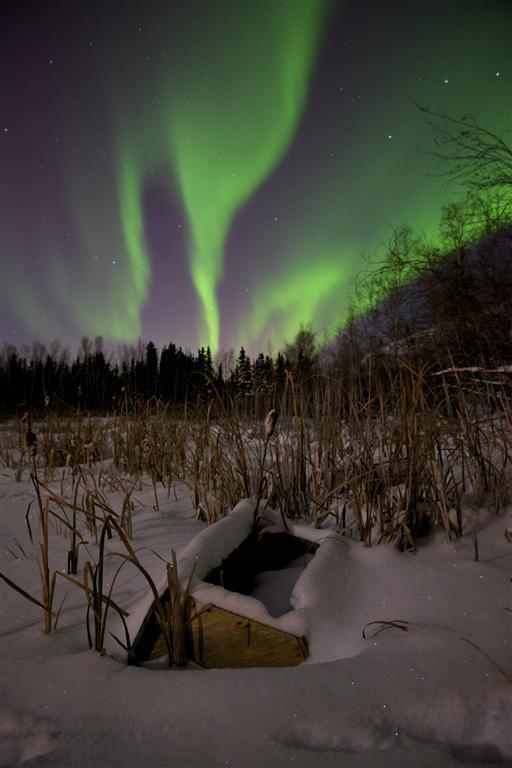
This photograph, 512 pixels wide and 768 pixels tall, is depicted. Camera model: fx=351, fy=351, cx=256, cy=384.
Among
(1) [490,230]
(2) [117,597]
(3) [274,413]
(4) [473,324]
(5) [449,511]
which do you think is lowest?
(2) [117,597]

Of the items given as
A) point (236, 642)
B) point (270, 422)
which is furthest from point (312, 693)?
point (270, 422)

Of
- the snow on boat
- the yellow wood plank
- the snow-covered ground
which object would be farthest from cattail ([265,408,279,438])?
the yellow wood plank

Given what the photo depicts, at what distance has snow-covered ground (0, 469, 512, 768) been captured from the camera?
0.59 m

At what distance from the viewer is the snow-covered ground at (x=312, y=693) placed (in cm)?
59

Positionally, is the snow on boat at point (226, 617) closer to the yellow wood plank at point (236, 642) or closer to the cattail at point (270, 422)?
the yellow wood plank at point (236, 642)

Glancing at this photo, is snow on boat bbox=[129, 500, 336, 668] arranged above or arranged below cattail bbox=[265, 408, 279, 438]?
below

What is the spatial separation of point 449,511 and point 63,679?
1.39 m

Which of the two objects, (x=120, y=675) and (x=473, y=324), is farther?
(x=473, y=324)

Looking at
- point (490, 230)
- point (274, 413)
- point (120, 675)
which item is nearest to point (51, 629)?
point (120, 675)

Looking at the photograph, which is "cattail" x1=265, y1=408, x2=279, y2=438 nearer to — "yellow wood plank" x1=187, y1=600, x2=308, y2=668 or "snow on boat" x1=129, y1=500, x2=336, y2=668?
"snow on boat" x1=129, y1=500, x2=336, y2=668

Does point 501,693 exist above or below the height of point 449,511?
below

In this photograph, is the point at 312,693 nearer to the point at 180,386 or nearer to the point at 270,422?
the point at 270,422

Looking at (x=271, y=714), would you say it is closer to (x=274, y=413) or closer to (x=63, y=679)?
(x=63, y=679)

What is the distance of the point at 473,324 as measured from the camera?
7.40m
